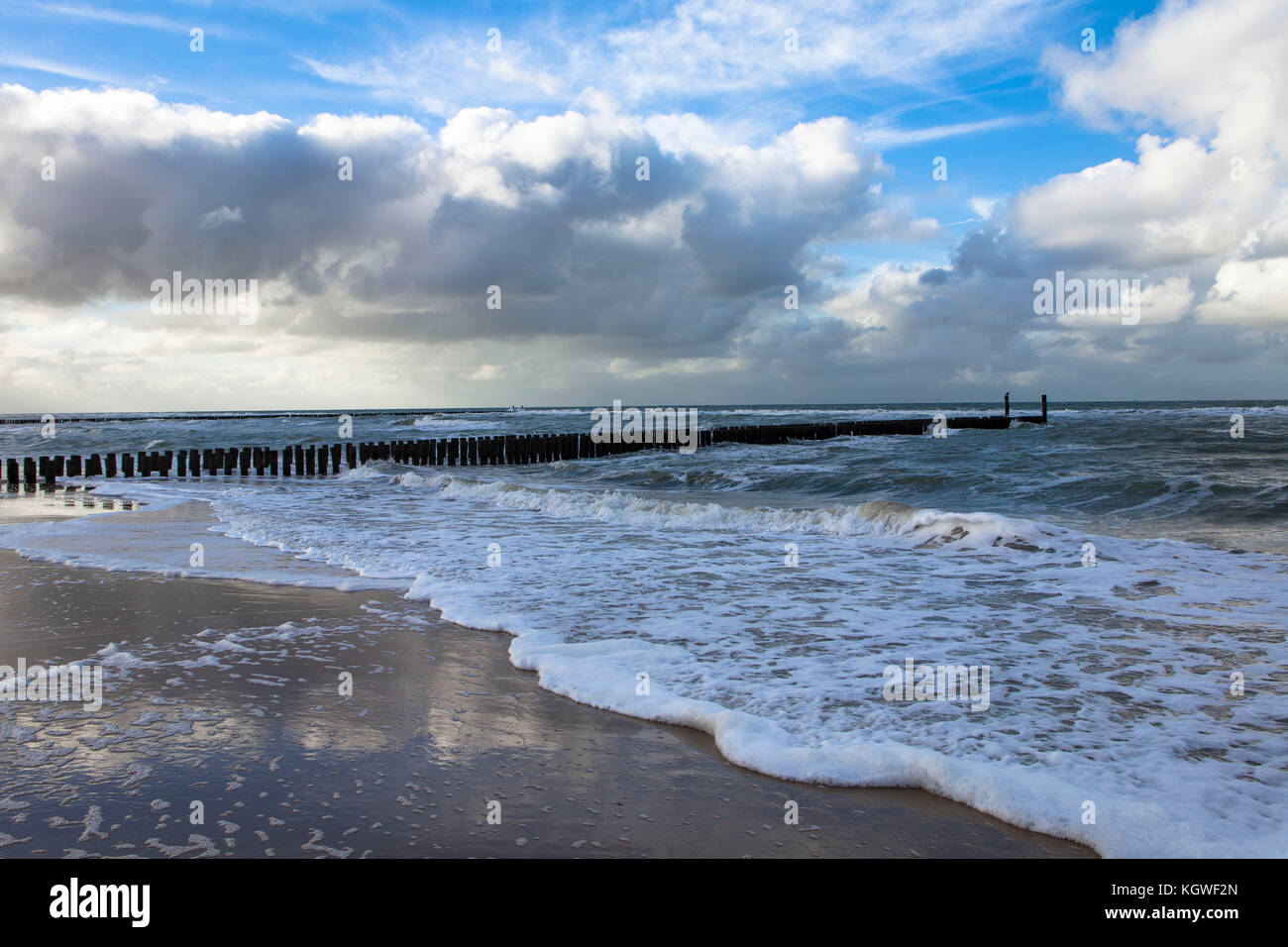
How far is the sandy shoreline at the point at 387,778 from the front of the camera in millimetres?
3076

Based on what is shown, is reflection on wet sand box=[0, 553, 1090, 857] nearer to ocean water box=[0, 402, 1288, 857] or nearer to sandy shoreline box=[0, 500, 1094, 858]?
sandy shoreline box=[0, 500, 1094, 858]

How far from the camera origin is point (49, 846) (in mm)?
2953

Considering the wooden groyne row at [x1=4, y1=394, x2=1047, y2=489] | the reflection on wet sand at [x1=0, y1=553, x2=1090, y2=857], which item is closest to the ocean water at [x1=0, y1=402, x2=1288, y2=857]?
the reflection on wet sand at [x1=0, y1=553, x2=1090, y2=857]

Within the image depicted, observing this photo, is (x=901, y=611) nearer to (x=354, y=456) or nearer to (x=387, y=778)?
(x=387, y=778)

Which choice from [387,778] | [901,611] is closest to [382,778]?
[387,778]

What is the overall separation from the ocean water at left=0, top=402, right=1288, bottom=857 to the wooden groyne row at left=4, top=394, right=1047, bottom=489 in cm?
668

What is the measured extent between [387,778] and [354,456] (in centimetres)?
2701

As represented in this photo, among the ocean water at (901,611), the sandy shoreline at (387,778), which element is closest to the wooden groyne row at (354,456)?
the ocean water at (901,611)

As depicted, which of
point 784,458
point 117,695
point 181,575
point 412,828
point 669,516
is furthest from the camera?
Answer: point 784,458

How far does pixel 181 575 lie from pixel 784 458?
23086 mm

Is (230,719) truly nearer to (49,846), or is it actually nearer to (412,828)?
(49,846)

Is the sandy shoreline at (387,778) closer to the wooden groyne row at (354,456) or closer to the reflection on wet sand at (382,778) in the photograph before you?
the reflection on wet sand at (382,778)

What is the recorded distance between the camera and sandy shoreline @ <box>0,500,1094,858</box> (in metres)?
3.08
